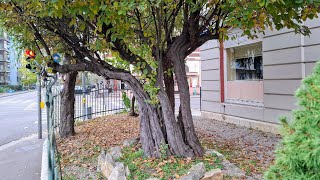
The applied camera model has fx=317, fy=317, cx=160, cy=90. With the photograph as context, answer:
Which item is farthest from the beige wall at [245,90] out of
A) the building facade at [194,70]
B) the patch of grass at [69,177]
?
the building facade at [194,70]

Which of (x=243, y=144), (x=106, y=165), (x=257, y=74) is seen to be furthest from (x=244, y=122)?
(x=106, y=165)

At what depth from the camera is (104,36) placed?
5.52m

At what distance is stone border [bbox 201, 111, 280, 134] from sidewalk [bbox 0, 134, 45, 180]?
19.0 feet

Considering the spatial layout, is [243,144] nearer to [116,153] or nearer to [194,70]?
[116,153]

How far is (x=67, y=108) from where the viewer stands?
8445 millimetres

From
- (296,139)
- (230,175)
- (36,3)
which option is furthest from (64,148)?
(296,139)

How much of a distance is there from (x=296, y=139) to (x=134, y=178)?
328 cm

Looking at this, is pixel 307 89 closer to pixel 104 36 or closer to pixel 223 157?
pixel 223 157

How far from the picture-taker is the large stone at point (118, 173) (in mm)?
4449

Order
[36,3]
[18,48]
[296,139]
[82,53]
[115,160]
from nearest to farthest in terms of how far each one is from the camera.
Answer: [296,139], [36,3], [115,160], [82,53], [18,48]

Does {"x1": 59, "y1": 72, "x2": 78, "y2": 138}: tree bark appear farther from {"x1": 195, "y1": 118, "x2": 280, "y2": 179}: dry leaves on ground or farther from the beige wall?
the beige wall

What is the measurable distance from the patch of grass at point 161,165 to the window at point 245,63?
5080 mm

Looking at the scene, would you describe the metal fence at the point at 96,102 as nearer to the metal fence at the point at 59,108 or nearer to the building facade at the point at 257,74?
the metal fence at the point at 59,108

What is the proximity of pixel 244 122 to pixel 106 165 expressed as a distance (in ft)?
19.2
